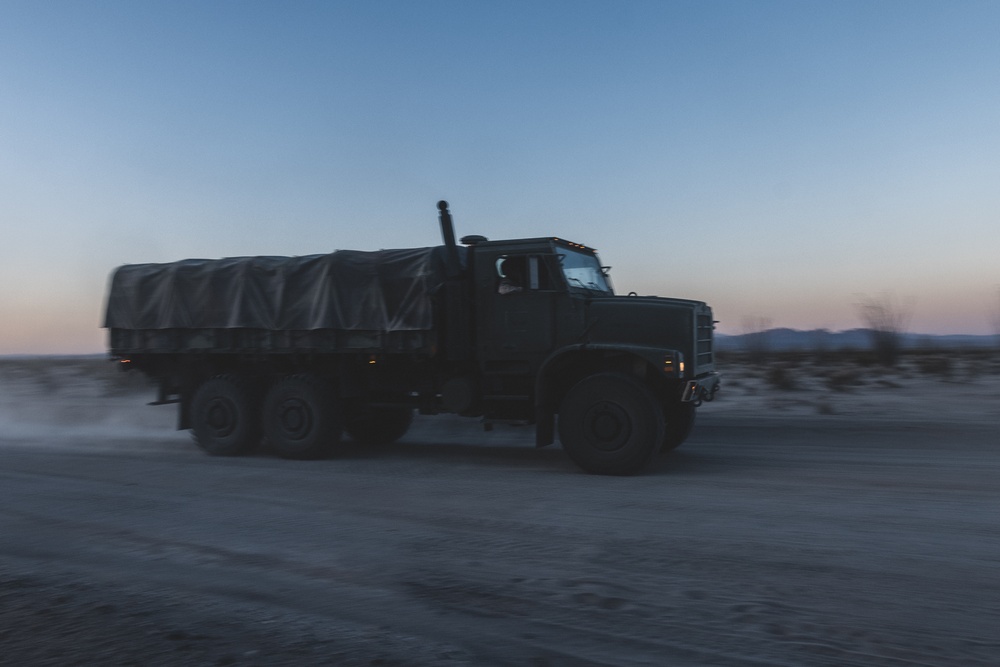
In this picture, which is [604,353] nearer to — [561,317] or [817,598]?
[561,317]

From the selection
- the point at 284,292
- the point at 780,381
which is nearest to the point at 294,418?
the point at 284,292

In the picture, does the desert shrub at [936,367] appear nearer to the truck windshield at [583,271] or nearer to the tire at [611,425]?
the truck windshield at [583,271]

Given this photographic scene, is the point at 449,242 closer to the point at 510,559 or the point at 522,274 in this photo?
the point at 522,274

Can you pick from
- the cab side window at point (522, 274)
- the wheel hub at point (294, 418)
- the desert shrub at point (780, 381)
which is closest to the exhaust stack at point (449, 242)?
the cab side window at point (522, 274)

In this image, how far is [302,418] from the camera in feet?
36.8

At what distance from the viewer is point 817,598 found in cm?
457

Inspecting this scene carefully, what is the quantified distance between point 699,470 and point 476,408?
2.96m

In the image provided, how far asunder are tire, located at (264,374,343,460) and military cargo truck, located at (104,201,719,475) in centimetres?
2

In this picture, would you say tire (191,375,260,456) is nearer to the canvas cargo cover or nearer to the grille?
the canvas cargo cover

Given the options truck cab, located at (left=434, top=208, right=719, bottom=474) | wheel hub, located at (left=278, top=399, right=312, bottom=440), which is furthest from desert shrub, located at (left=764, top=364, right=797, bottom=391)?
wheel hub, located at (left=278, top=399, right=312, bottom=440)

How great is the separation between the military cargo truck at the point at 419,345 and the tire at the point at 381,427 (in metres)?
0.14

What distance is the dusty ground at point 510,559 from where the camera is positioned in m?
4.04

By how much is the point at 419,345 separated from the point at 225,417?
3.45m

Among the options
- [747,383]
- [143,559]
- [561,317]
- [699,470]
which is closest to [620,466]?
[699,470]
